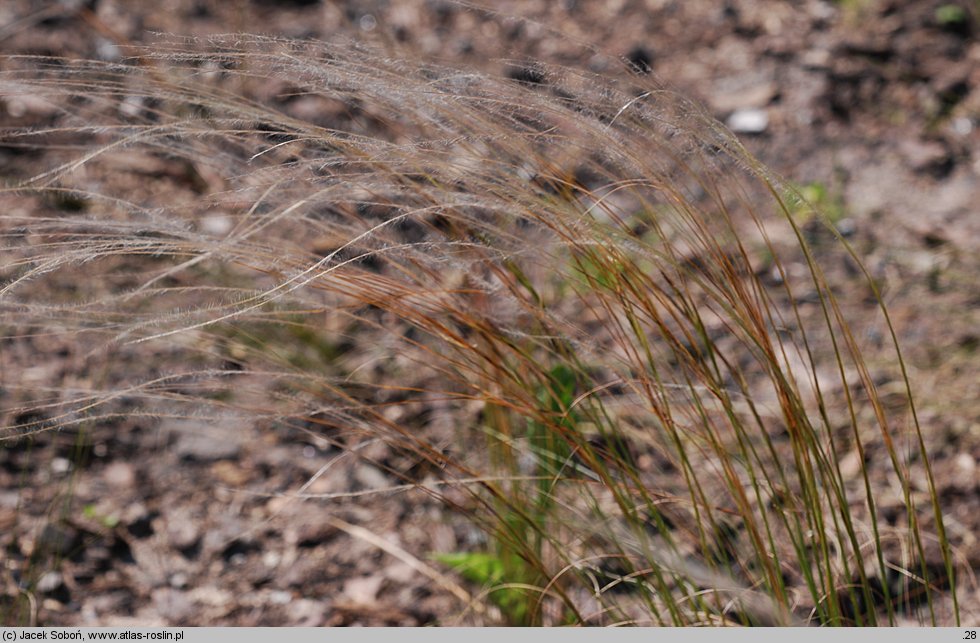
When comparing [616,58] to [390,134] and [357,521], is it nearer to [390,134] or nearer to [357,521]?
[357,521]

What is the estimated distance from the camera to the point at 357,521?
1922mm

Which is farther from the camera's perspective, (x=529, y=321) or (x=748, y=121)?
(x=748, y=121)

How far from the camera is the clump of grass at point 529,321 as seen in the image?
3.66 ft

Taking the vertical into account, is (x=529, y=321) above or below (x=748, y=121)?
below

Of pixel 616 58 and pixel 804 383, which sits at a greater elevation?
pixel 616 58

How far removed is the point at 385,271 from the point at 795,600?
134 cm

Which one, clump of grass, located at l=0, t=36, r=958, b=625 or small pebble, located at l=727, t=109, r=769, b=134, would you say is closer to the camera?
clump of grass, located at l=0, t=36, r=958, b=625

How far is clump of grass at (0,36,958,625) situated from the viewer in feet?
3.66

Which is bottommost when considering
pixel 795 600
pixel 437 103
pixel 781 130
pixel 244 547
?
pixel 244 547

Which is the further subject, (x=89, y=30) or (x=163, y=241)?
(x=89, y=30)

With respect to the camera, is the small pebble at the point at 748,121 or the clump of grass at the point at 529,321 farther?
the small pebble at the point at 748,121

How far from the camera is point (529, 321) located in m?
1.75

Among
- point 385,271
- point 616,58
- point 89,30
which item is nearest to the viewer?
point 616,58

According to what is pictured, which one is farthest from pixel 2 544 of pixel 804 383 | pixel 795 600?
pixel 804 383
